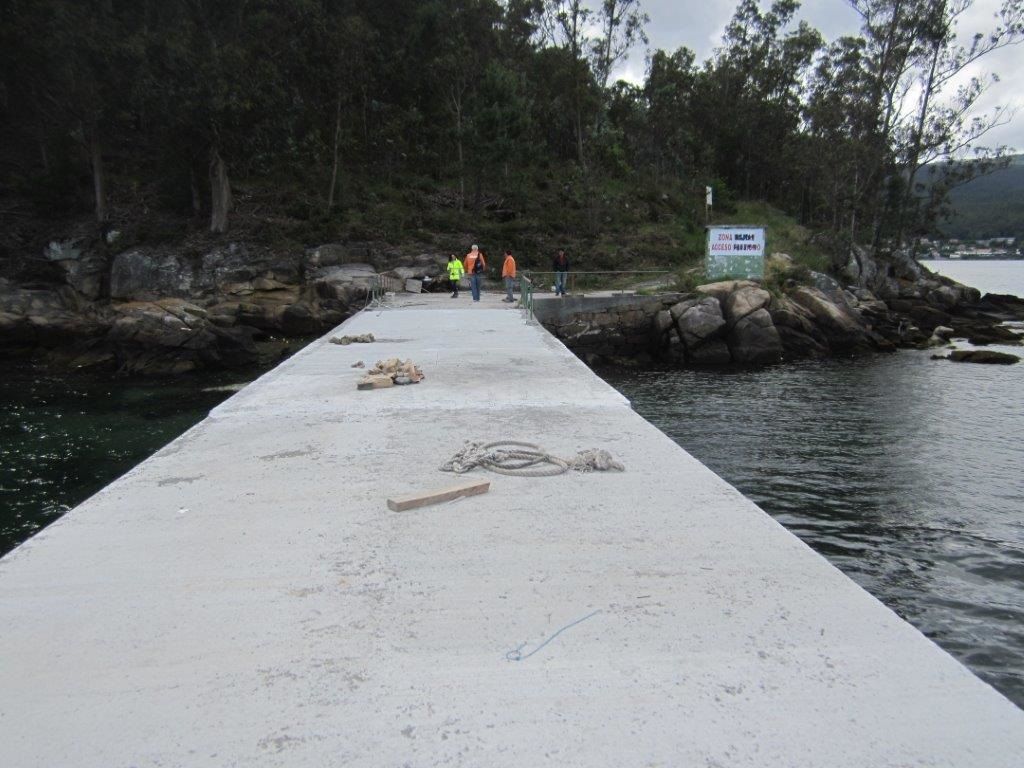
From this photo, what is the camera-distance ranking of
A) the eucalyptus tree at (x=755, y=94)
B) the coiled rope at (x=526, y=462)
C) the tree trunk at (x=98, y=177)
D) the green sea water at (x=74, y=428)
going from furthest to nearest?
the eucalyptus tree at (x=755, y=94)
the tree trunk at (x=98, y=177)
the green sea water at (x=74, y=428)
the coiled rope at (x=526, y=462)

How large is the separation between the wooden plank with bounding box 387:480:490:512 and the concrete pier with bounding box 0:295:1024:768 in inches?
2.8

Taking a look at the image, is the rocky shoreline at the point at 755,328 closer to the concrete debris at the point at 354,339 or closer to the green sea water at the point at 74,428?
the concrete debris at the point at 354,339

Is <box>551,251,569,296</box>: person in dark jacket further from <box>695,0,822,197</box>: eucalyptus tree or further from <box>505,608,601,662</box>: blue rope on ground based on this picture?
<box>695,0,822,197</box>: eucalyptus tree

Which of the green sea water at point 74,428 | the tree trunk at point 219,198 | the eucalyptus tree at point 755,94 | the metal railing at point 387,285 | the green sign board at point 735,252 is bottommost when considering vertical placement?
the green sea water at point 74,428

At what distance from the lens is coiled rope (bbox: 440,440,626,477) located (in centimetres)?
615

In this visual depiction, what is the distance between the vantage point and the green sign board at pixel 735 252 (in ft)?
90.3

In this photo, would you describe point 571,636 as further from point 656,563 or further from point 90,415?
point 90,415

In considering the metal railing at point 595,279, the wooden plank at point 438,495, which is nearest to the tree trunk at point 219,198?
the metal railing at point 595,279

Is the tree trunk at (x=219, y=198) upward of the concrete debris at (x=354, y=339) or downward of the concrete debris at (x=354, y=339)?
upward

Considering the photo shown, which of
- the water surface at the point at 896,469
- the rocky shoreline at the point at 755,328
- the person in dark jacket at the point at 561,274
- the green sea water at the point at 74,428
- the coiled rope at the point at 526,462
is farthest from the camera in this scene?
the person in dark jacket at the point at 561,274

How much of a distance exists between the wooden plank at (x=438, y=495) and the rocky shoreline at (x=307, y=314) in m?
19.3

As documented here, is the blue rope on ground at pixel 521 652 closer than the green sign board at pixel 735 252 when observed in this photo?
Yes

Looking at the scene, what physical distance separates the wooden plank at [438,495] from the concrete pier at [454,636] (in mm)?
71

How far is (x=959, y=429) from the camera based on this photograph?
602 inches
